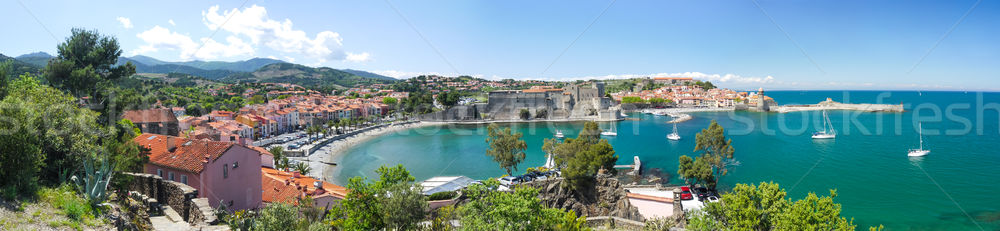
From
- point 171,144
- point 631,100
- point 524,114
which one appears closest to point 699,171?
point 171,144

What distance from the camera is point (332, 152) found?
2580cm

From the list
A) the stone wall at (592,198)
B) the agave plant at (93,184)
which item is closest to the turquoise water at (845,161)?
the stone wall at (592,198)

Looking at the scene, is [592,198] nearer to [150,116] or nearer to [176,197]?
[176,197]

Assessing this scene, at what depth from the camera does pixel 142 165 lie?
26.1 feet

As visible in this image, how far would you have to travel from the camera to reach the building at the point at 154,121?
12.6 meters

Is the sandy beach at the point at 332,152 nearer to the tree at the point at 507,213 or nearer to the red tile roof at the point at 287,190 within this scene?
the red tile roof at the point at 287,190

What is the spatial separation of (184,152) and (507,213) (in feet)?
23.2

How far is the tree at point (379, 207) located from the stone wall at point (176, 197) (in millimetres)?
1658

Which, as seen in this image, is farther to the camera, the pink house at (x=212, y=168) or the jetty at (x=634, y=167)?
the jetty at (x=634, y=167)

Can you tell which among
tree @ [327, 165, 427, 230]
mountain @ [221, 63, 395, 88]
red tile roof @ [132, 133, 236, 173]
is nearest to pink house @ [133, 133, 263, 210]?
red tile roof @ [132, 133, 236, 173]

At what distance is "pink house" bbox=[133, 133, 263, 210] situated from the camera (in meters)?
7.83

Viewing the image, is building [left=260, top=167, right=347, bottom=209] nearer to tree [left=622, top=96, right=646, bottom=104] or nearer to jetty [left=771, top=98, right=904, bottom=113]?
tree [left=622, top=96, right=646, bottom=104]

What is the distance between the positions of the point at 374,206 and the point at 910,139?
37.5m

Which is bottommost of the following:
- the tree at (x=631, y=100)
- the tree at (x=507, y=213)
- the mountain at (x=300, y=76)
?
the tree at (x=507, y=213)
